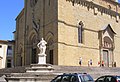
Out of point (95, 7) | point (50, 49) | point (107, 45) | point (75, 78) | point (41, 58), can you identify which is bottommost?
point (75, 78)

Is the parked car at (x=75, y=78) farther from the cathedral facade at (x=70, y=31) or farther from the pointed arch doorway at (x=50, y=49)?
the pointed arch doorway at (x=50, y=49)

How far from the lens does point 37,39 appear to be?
33312 millimetres

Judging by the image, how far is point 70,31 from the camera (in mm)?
30641

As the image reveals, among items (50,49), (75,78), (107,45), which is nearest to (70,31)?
(50,49)

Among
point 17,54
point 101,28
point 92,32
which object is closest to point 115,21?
point 101,28

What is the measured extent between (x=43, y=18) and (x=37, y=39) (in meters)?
3.18

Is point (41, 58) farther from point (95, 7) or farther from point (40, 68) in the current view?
point (95, 7)

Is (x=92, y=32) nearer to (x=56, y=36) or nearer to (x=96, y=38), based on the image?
(x=96, y=38)

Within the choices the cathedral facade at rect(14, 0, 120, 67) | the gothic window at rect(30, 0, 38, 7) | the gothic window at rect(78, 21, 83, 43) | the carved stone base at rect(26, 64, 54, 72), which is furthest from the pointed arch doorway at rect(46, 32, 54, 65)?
the carved stone base at rect(26, 64, 54, 72)

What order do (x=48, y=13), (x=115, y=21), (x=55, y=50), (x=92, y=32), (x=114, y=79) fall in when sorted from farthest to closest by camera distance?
(x=115, y=21) < (x=92, y=32) < (x=48, y=13) < (x=55, y=50) < (x=114, y=79)

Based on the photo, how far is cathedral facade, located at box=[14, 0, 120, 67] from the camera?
1161 inches

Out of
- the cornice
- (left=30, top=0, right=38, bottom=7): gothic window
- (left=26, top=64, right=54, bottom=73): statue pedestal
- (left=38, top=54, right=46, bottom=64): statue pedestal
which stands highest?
(left=30, top=0, right=38, bottom=7): gothic window

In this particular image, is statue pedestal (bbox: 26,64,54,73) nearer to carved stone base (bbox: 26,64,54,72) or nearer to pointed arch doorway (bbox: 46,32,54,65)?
carved stone base (bbox: 26,64,54,72)

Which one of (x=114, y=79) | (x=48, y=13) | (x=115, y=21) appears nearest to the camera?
(x=114, y=79)
